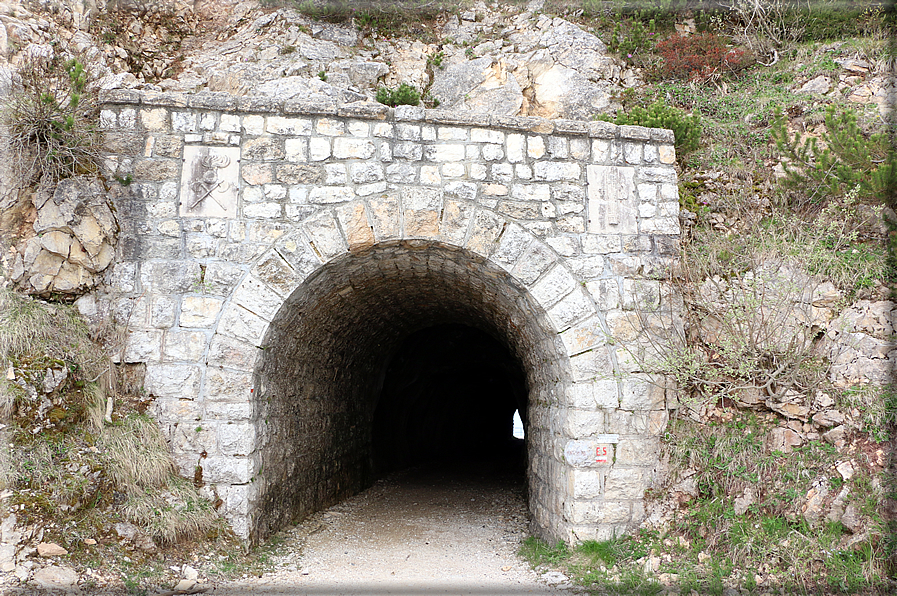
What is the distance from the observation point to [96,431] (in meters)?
4.43

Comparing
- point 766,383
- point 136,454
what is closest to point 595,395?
point 766,383

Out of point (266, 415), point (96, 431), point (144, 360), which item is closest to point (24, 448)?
point (96, 431)

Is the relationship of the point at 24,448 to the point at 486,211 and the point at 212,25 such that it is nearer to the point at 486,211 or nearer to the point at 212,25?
the point at 486,211

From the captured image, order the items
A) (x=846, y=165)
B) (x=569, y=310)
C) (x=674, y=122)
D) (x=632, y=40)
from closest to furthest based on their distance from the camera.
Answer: (x=569, y=310) → (x=846, y=165) → (x=674, y=122) → (x=632, y=40)

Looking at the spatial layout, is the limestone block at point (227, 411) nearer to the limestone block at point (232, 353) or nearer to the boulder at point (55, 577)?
the limestone block at point (232, 353)

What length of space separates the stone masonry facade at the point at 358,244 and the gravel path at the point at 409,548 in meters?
0.54

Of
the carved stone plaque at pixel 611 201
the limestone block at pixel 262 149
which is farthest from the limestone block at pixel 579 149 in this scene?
the limestone block at pixel 262 149

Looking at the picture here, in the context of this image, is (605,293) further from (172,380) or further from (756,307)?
(172,380)

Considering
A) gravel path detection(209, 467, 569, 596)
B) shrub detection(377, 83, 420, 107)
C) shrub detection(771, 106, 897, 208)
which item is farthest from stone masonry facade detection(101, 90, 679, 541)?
shrub detection(377, 83, 420, 107)

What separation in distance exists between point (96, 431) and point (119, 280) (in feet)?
4.18

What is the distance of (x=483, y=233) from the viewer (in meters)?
4.91

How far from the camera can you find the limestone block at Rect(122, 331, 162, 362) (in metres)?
4.65

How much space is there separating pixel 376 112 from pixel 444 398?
8.74 metres

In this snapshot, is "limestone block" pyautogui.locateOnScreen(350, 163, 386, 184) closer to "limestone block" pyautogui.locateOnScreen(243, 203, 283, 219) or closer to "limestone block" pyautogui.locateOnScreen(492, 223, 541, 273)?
"limestone block" pyautogui.locateOnScreen(243, 203, 283, 219)
